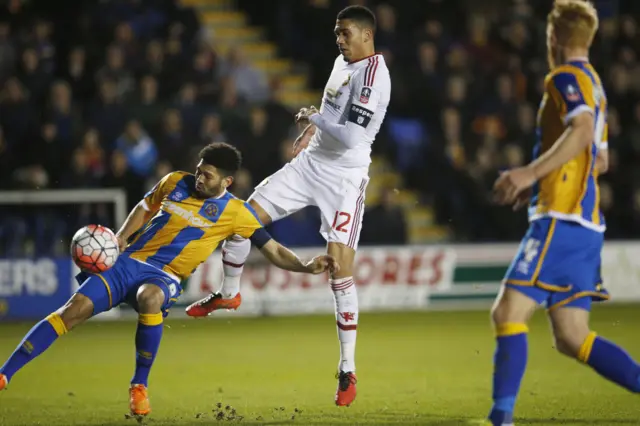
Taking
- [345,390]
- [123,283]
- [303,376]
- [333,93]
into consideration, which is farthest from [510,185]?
[303,376]

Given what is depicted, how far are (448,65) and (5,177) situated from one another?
6730mm

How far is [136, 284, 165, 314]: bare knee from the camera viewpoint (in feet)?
23.4

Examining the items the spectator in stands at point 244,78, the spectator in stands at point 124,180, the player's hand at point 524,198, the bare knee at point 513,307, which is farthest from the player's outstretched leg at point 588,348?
the spectator in stands at point 244,78

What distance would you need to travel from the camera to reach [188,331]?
13055mm

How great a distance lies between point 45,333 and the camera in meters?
6.95

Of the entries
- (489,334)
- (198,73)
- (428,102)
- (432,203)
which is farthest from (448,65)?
(489,334)

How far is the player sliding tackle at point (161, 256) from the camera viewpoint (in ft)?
23.1

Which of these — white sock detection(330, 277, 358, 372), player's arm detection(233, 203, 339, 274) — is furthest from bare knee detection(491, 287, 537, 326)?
Result: white sock detection(330, 277, 358, 372)

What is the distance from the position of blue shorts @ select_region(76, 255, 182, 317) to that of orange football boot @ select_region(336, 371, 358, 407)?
1.29 m

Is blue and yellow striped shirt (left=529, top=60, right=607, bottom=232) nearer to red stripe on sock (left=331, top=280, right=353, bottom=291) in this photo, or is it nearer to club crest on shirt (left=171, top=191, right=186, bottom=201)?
red stripe on sock (left=331, top=280, right=353, bottom=291)

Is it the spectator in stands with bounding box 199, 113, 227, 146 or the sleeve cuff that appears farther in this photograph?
the spectator in stands with bounding box 199, 113, 227, 146

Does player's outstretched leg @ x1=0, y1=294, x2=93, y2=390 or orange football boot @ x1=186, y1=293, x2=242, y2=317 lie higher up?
player's outstretched leg @ x1=0, y1=294, x2=93, y2=390

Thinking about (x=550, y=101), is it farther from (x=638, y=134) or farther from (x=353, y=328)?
(x=638, y=134)

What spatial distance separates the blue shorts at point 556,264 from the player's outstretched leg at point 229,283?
315cm
